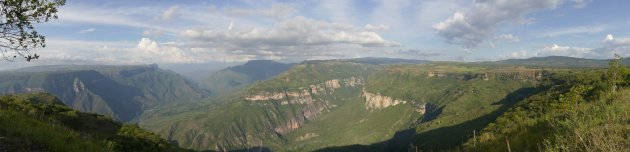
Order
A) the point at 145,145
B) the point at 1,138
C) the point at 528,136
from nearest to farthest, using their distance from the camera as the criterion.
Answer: the point at 1,138 → the point at 528,136 → the point at 145,145

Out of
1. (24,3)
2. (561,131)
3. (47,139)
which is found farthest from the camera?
(24,3)

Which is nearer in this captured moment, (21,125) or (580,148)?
(580,148)

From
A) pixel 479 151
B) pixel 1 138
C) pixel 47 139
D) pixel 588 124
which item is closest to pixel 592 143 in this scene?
pixel 588 124

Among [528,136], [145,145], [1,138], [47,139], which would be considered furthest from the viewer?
[145,145]

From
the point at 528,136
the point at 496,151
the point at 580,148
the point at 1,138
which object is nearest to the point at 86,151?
the point at 1,138

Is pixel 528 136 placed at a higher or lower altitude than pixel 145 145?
higher

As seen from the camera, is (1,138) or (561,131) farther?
(561,131)

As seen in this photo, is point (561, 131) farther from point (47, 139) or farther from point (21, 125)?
point (21, 125)

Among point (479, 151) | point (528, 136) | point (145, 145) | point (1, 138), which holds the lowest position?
point (145, 145)

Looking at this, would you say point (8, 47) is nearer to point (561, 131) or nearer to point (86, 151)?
point (86, 151)
